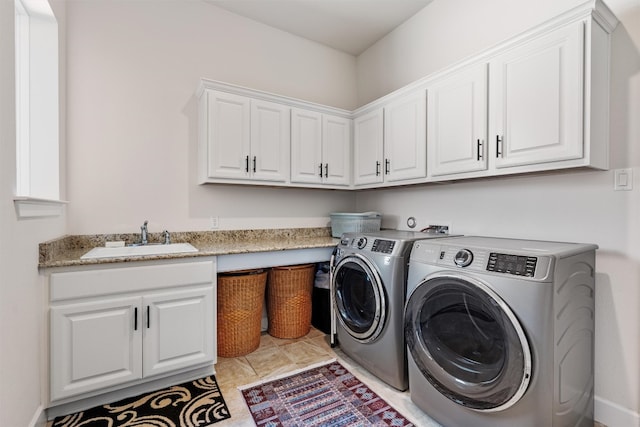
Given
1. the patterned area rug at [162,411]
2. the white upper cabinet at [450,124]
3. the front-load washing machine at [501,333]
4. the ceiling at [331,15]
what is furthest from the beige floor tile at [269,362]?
the ceiling at [331,15]

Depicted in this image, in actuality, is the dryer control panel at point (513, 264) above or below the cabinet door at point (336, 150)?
below

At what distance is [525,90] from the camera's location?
65.6 inches

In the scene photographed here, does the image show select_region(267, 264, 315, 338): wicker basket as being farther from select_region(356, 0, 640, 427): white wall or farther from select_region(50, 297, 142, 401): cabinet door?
select_region(356, 0, 640, 427): white wall

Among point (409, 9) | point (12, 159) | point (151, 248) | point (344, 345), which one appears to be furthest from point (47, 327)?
point (409, 9)

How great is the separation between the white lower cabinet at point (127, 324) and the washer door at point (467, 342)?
1331 mm

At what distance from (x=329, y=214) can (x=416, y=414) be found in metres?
1.98

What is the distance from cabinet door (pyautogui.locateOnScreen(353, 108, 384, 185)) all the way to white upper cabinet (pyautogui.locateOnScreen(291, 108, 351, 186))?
86 mm

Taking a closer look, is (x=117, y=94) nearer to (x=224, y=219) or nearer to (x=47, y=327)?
(x=224, y=219)

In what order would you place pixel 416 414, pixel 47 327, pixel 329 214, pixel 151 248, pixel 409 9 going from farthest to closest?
pixel 329 214
pixel 409 9
pixel 151 248
pixel 416 414
pixel 47 327

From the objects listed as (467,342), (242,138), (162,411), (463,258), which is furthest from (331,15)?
(162,411)

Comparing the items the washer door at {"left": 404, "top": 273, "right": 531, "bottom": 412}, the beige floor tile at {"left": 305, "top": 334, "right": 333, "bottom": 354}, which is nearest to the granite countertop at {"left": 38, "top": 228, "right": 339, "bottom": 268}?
the beige floor tile at {"left": 305, "top": 334, "right": 333, "bottom": 354}

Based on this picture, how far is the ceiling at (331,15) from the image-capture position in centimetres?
260

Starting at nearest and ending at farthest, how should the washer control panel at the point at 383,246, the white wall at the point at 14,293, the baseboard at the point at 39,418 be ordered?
the white wall at the point at 14,293
the baseboard at the point at 39,418
the washer control panel at the point at 383,246

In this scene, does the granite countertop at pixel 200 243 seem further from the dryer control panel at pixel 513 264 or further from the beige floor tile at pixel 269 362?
the dryer control panel at pixel 513 264
